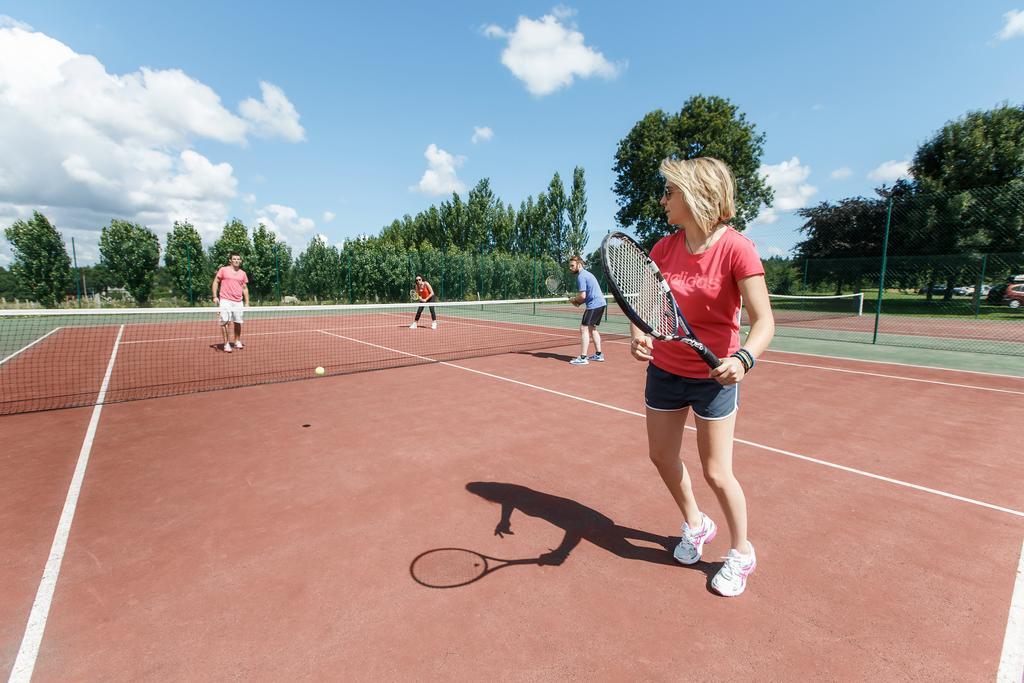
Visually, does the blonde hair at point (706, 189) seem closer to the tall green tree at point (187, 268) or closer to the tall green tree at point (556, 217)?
the tall green tree at point (187, 268)

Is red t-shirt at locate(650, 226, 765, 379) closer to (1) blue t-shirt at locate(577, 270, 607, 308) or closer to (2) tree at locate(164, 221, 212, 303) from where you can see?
(1) blue t-shirt at locate(577, 270, 607, 308)

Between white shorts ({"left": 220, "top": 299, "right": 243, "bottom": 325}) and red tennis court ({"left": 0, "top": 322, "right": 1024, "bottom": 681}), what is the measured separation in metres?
5.15

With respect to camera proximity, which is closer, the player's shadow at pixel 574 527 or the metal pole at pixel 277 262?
the player's shadow at pixel 574 527

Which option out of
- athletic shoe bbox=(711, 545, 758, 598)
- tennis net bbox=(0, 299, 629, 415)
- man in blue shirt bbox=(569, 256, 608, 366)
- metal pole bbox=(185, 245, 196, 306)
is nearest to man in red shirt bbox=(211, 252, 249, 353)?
tennis net bbox=(0, 299, 629, 415)

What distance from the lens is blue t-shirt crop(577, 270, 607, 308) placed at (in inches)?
364

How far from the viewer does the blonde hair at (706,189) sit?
7.65 feet

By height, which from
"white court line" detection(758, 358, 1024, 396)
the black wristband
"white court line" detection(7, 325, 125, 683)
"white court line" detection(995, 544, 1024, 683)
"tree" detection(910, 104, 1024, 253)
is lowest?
"white court line" detection(995, 544, 1024, 683)

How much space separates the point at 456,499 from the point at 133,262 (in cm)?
2667

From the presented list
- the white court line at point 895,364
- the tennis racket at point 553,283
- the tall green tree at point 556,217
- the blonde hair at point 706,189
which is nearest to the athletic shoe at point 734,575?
the blonde hair at point 706,189

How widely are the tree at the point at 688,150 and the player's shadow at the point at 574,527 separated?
35549 millimetres

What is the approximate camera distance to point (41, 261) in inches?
816

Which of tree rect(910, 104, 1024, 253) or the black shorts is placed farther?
tree rect(910, 104, 1024, 253)

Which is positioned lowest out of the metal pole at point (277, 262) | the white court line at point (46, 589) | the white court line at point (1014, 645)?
the white court line at point (1014, 645)

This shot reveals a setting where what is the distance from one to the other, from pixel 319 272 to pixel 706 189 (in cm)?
2936
